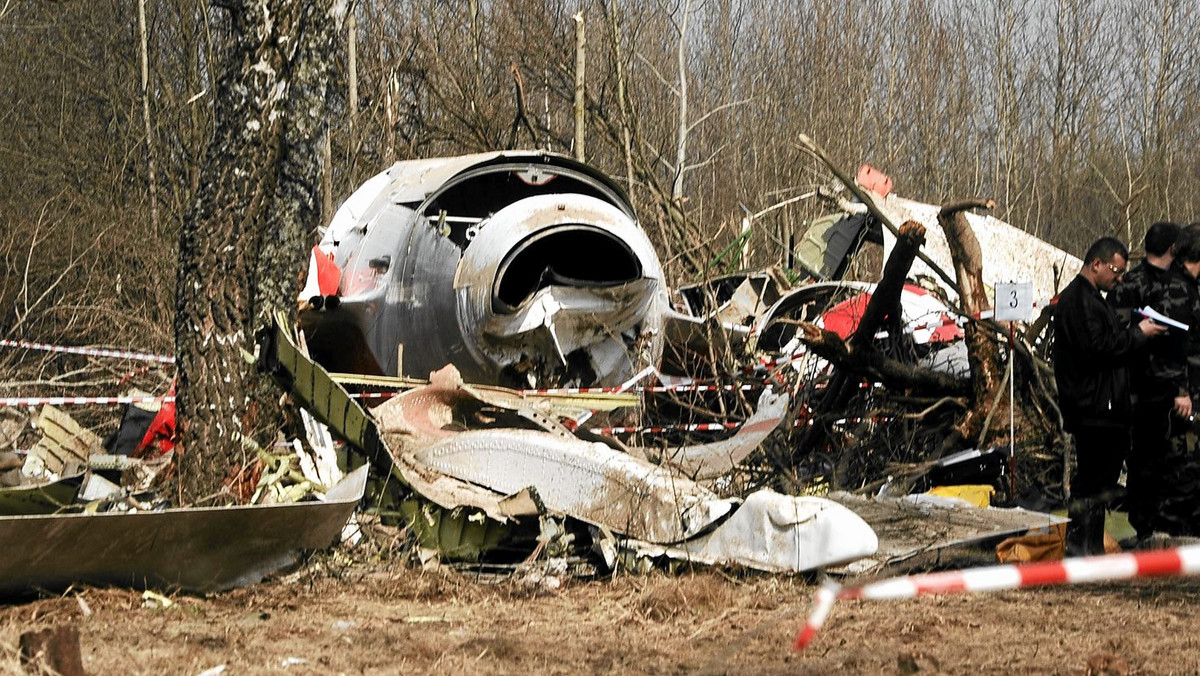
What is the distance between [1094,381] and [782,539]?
181 centimetres

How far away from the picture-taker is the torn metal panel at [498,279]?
909cm

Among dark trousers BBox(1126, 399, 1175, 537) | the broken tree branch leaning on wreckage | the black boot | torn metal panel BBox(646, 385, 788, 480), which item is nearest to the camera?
the black boot

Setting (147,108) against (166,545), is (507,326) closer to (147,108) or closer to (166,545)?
(166,545)

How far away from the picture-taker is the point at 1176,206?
27.6 m

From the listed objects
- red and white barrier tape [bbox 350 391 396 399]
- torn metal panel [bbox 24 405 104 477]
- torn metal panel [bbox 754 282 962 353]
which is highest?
torn metal panel [bbox 754 282 962 353]

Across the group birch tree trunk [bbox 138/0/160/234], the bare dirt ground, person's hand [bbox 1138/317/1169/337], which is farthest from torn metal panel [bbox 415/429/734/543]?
birch tree trunk [bbox 138/0/160/234]

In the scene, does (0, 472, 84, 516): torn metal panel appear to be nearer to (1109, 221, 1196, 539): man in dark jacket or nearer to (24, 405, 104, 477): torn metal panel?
(24, 405, 104, 477): torn metal panel

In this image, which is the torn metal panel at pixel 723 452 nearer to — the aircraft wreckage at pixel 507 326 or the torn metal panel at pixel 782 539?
the aircraft wreckage at pixel 507 326

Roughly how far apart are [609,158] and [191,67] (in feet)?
24.1

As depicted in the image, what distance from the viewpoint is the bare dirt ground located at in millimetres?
4391

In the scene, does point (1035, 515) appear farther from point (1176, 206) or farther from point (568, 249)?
point (1176, 206)

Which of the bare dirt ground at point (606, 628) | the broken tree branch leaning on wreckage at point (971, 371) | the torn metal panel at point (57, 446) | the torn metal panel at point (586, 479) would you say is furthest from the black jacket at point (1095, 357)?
the torn metal panel at point (57, 446)

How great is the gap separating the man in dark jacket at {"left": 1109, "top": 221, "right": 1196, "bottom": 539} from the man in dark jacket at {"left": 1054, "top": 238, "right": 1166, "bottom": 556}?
241 mm

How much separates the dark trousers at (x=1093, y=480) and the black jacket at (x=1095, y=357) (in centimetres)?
6
